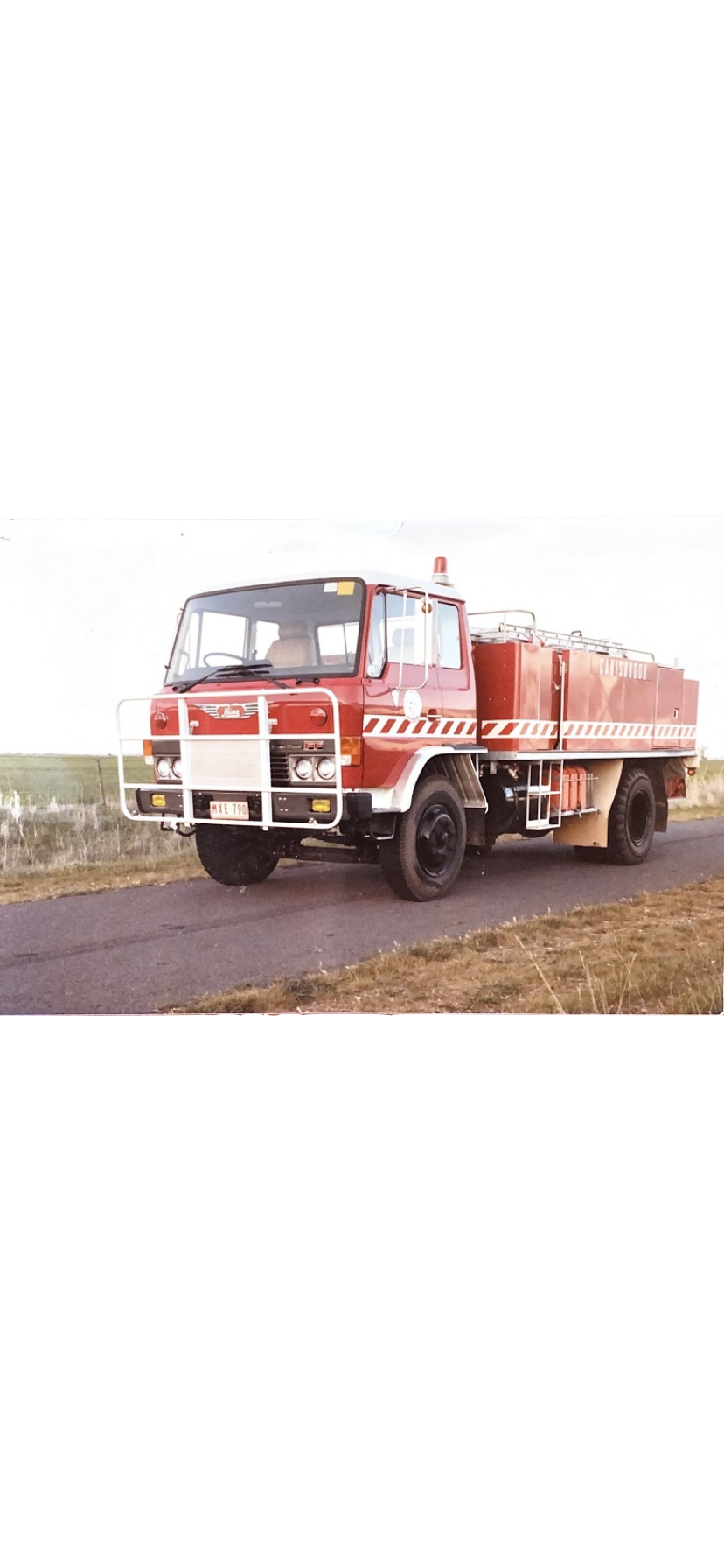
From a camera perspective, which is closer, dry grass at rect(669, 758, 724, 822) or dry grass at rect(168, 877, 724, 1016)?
dry grass at rect(168, 877, 724, 1016)

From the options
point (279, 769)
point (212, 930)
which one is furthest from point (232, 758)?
point (212, 930)

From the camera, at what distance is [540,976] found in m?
5.45

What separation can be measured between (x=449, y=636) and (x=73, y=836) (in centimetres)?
210

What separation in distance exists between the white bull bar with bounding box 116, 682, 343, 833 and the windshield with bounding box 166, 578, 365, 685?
0.15 metres

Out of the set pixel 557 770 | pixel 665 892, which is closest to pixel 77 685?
pixel 557 770

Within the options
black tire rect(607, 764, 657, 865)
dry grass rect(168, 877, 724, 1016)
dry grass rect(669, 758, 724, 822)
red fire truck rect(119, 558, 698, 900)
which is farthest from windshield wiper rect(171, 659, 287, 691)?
dry grass rect(669, 758, 724, 822)

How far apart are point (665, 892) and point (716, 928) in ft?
1.14

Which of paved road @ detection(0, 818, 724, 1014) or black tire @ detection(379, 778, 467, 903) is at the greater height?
black tire @ detection(379, 778, 467, 903)

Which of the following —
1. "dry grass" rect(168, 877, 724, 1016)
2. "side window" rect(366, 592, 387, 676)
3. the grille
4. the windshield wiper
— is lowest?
"dry grass" rect(168, 877, 724, 1016)

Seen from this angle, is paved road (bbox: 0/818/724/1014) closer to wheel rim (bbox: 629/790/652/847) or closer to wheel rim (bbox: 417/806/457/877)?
wheel rim (bbox: 417/806/457/877)

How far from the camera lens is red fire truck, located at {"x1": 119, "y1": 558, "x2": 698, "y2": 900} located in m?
5.37

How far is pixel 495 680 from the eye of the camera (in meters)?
6.19
